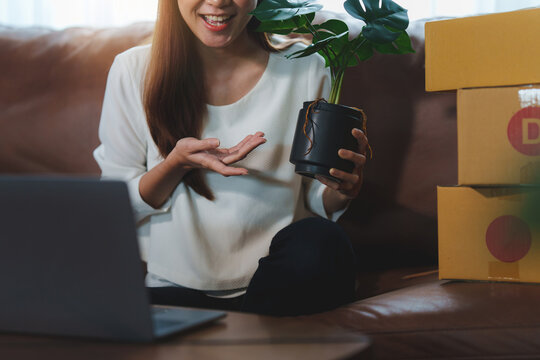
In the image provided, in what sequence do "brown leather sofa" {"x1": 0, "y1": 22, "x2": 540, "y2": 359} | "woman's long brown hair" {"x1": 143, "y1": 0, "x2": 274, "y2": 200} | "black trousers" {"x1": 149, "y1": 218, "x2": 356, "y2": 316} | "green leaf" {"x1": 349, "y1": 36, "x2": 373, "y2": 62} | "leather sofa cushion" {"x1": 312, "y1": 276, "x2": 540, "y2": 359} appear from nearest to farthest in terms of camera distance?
"leather sofa cushion" {"x1": 312, "y1": 276, "x2": 540, "y2": 359}
"black trousers" {"x1": 149, "y1": 218, "x2": 356, "y2": 316}
"green leaf" {"x1": 349, "y1": 36, "x2": 373, "y2": 62}
"woman's long brown hair" {"x1": 143, "y1": 0, "x2": 274, "y2": 200}
"brown leather sofa" {"x1": 0, "y1": 22, "x2": 540, "y2": 359}

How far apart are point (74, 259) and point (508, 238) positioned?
0.83m

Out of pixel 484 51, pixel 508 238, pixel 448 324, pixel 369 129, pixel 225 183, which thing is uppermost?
pixel 484 51

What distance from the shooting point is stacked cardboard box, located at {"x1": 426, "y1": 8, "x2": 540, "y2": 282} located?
3.42 ft

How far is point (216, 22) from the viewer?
1.17m

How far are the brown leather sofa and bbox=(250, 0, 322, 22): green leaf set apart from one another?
386 millimetres

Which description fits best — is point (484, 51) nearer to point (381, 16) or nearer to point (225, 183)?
point (381, 16)

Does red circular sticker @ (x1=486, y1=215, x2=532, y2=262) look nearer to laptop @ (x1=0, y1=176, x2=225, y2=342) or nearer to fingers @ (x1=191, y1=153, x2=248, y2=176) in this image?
fingers @ (x1=191, y1=153, x2=248, y2=176)

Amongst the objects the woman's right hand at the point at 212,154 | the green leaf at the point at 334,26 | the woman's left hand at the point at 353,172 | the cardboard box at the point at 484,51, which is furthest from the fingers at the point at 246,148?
the cardboard box at the point at 484,51

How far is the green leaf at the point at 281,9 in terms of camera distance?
1026 mm

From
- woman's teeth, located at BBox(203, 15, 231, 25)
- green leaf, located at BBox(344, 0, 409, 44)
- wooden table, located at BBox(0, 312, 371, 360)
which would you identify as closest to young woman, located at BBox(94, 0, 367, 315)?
woman's teeth, located at BBox(203, 15, 231, 25)

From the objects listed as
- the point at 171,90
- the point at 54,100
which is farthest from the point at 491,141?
the point at 54,100

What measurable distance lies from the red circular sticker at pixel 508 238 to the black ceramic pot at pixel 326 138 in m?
0.31

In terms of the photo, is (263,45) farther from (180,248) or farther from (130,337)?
(130,337)

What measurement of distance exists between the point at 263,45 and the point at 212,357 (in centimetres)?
92
